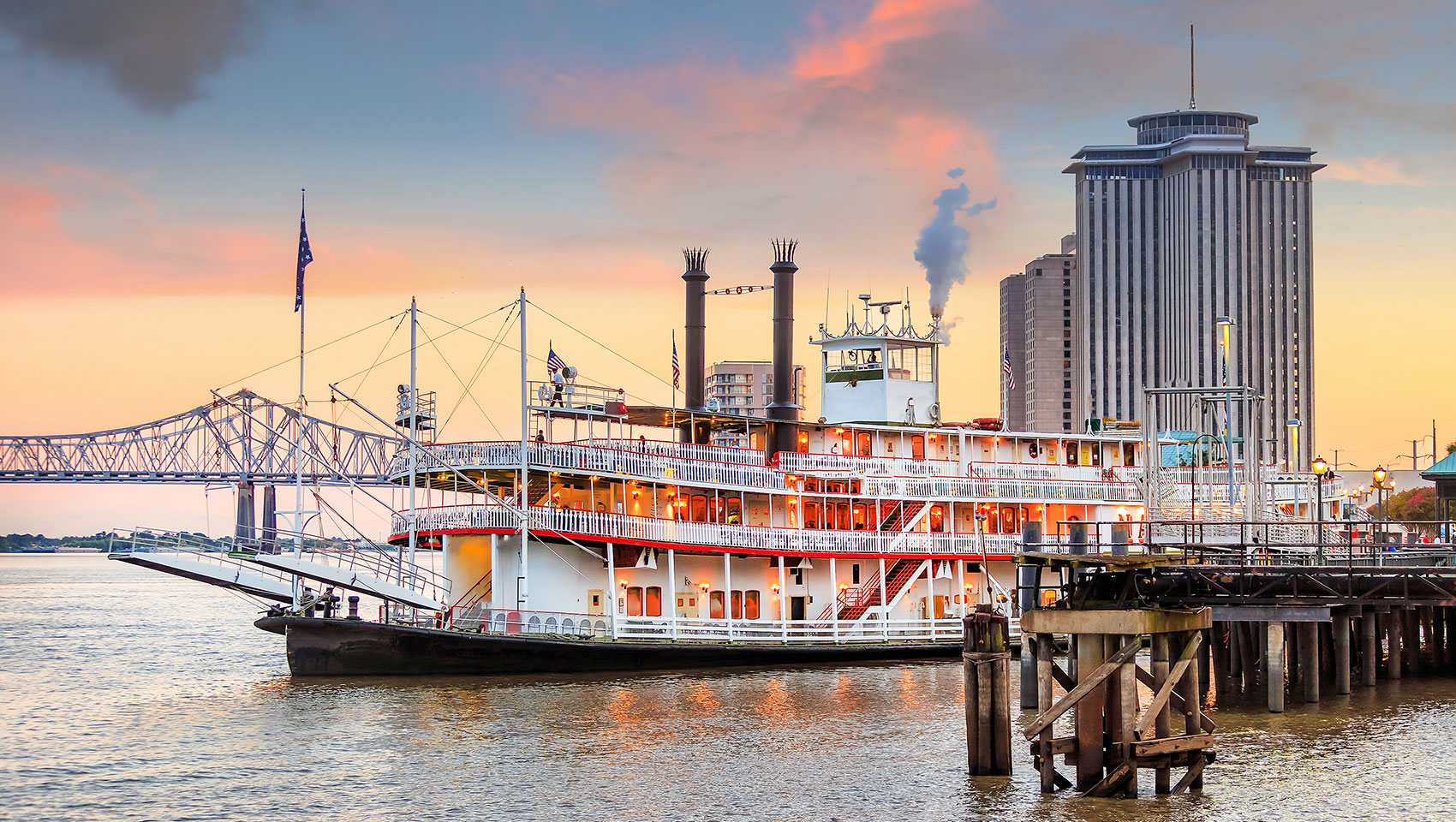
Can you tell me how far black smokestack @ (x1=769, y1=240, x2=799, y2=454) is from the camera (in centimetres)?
4541

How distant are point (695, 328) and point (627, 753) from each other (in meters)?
26.3

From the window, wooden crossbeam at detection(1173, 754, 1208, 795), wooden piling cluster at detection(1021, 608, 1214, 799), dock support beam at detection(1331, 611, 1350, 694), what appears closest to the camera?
wooden piling cluster at detection(1021, 608, 1214, 799)

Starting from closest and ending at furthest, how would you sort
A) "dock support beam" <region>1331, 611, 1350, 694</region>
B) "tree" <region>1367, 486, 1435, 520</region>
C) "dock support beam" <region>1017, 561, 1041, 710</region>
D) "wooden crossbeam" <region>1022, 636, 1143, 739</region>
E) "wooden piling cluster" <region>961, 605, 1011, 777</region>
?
1. "wooden crossbeam" <region>1022, 636, 1143, 739</region>
2. "wooden piling cluster" <region>961, 605, 1011, 777</region>
3. "dock support beam" <region>1017, 561, 1041, 710</region>
4. "dock support beam" <region>1331, 611, 1350, 694</region>
5. "tree" <region>1367, 486, 1435, 520</region>

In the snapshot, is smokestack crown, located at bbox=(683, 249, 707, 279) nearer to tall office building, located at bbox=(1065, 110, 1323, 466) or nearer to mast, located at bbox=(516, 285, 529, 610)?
mast, located at bbox=(516, 285, 529, 610)

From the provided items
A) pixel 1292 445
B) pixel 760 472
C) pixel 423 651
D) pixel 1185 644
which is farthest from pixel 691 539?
pixel 1292 445

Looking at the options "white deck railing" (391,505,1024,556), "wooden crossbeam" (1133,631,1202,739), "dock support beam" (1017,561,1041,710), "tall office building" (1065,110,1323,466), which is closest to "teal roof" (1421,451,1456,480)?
"white deck railing" (391,505,1024,556)

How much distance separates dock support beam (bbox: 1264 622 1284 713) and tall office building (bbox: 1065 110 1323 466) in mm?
144391

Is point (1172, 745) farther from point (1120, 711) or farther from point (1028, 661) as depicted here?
point (1028, 661)

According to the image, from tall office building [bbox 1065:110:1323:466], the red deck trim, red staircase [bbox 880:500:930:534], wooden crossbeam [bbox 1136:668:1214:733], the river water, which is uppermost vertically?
tall office building [bbox 1065:110:1323:466]

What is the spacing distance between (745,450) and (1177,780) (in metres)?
22.3

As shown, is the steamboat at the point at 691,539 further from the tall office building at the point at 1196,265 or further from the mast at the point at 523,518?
the tall office building at the point at 1196,265

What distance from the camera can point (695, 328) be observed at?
51.6 metres

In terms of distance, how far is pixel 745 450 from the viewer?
4406 centimetres

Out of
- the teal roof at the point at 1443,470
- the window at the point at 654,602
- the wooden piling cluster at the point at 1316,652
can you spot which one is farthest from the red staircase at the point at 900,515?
the teal roof at the point at 1443,470
